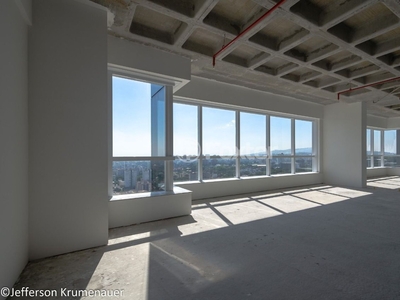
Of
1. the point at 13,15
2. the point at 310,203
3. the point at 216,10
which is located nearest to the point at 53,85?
the point at 13,15

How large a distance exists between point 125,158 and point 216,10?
9.35 feet

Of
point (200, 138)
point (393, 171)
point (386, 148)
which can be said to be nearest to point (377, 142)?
point (386, 148)

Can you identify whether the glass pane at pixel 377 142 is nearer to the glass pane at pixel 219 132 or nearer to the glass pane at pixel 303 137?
the glass pane at pixel 303 137

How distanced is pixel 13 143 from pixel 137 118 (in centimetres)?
207

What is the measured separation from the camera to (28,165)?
2.34 m

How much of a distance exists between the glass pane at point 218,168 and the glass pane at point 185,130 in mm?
504

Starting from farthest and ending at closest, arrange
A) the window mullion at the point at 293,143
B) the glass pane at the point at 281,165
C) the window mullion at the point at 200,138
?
the window mullion at the point at 293,143
the glass pane at the point at 281,165
the window mullion at the point at 200,138

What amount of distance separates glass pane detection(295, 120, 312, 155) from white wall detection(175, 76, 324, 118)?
1.40 feet

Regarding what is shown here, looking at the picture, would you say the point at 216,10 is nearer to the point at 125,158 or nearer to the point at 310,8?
the point at 310,8

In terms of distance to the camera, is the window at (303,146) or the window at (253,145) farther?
the window at (303,146)

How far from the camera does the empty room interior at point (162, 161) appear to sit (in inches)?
77.3

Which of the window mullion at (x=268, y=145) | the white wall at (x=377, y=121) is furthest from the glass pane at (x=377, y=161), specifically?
the window mullion at (x=268, y=145)

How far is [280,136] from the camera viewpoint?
7.38 metres

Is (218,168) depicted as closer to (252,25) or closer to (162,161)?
(162,161)
